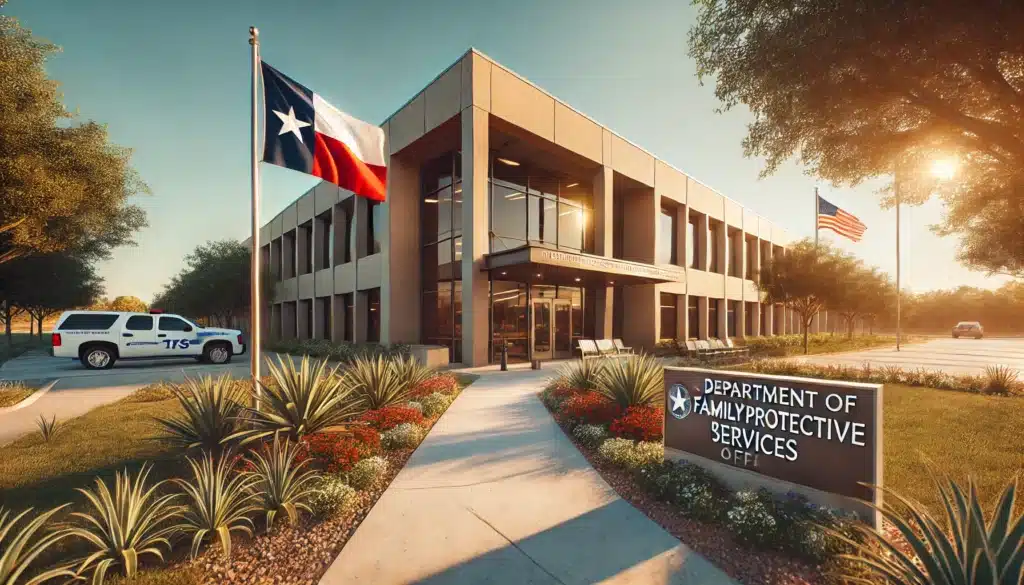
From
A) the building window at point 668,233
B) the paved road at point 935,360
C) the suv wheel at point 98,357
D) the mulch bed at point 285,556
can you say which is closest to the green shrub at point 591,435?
the mulch bed at point 285,556

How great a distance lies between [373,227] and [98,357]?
13.0 metres

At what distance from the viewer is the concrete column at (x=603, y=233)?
20.3 meters

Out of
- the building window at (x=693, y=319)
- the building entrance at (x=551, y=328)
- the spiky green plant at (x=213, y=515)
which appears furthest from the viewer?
the building window at (x=693, y=319)

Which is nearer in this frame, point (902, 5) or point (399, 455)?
point (399, 455)

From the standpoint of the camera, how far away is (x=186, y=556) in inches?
148

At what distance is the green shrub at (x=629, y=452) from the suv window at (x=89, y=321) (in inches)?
785

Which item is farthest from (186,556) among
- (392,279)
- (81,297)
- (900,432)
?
(81,297)

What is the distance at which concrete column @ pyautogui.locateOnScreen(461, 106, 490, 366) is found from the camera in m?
16.0

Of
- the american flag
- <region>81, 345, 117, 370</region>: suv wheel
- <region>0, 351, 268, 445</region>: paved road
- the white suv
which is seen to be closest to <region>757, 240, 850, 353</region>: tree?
the american flag

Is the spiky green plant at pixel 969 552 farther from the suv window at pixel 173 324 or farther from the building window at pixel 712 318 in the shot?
the building window at pixel 712 318

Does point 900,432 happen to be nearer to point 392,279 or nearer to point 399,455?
point 399,455

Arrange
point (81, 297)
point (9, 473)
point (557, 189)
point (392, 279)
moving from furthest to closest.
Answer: point (81, 297)
point (557, 189)
point (392, 279)
point (9, 473)

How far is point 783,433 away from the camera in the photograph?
470 centimetres

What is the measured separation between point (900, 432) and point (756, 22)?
349 inches
